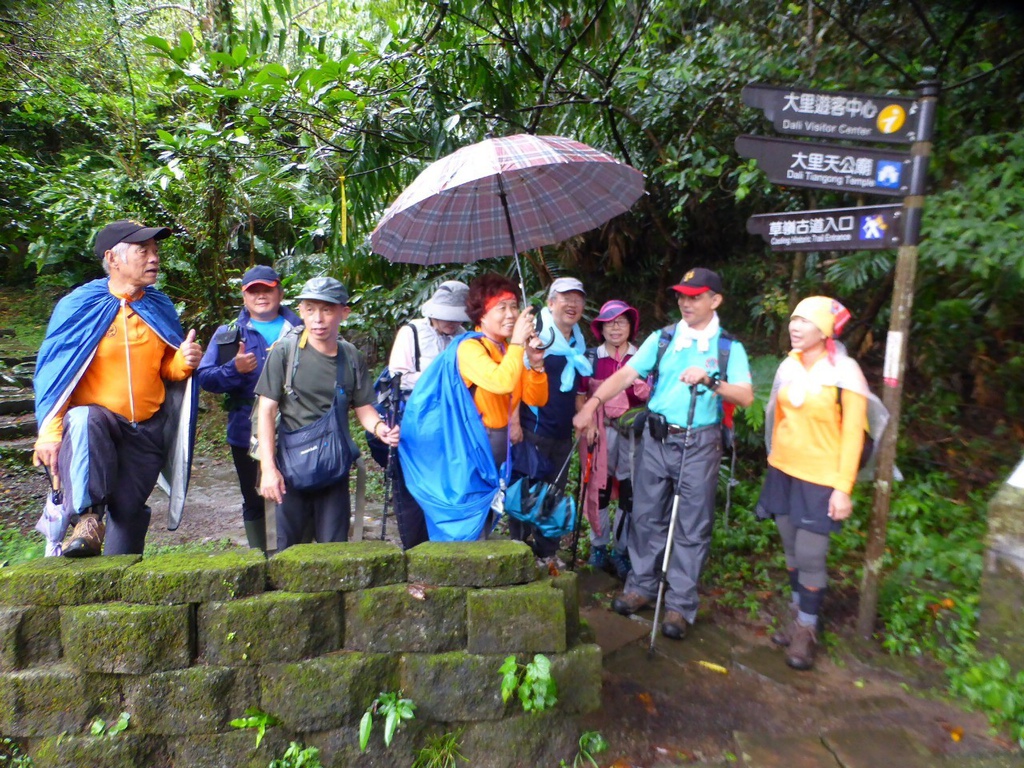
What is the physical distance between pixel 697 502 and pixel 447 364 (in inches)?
62.3

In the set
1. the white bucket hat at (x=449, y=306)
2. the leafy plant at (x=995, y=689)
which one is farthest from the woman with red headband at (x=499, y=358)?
the leafy plant at (x=995, y=689)

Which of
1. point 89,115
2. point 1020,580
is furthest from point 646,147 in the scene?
point 89,115

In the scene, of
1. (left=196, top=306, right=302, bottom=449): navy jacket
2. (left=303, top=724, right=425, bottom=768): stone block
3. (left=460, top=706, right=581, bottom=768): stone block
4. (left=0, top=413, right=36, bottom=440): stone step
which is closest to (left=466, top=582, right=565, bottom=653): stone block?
(left=460, top=706, right=581, bottom=768): stone block

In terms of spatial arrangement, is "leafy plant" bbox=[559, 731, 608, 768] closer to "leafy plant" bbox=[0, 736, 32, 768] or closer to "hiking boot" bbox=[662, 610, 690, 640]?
"hiking boot" bbox=[662, 610, 690, 640]

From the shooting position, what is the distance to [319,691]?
2551 millimetres

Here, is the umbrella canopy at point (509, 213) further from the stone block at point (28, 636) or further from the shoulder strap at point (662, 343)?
the stone block at point (28, 636)

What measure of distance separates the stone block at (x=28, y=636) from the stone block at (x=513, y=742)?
162cm

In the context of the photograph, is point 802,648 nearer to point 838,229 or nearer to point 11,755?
point 838,229

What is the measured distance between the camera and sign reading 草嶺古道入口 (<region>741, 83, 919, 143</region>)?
3.36m

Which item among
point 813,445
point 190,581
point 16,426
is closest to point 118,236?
point 190,581

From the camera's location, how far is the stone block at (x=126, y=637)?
8.09 feet

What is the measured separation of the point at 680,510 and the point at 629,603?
648 mm

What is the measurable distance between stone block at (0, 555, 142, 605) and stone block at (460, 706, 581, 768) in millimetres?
1486

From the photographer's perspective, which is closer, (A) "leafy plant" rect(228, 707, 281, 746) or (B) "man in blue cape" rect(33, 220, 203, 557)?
(A) "leafy plant" rect(228, 707, 281, 746)
